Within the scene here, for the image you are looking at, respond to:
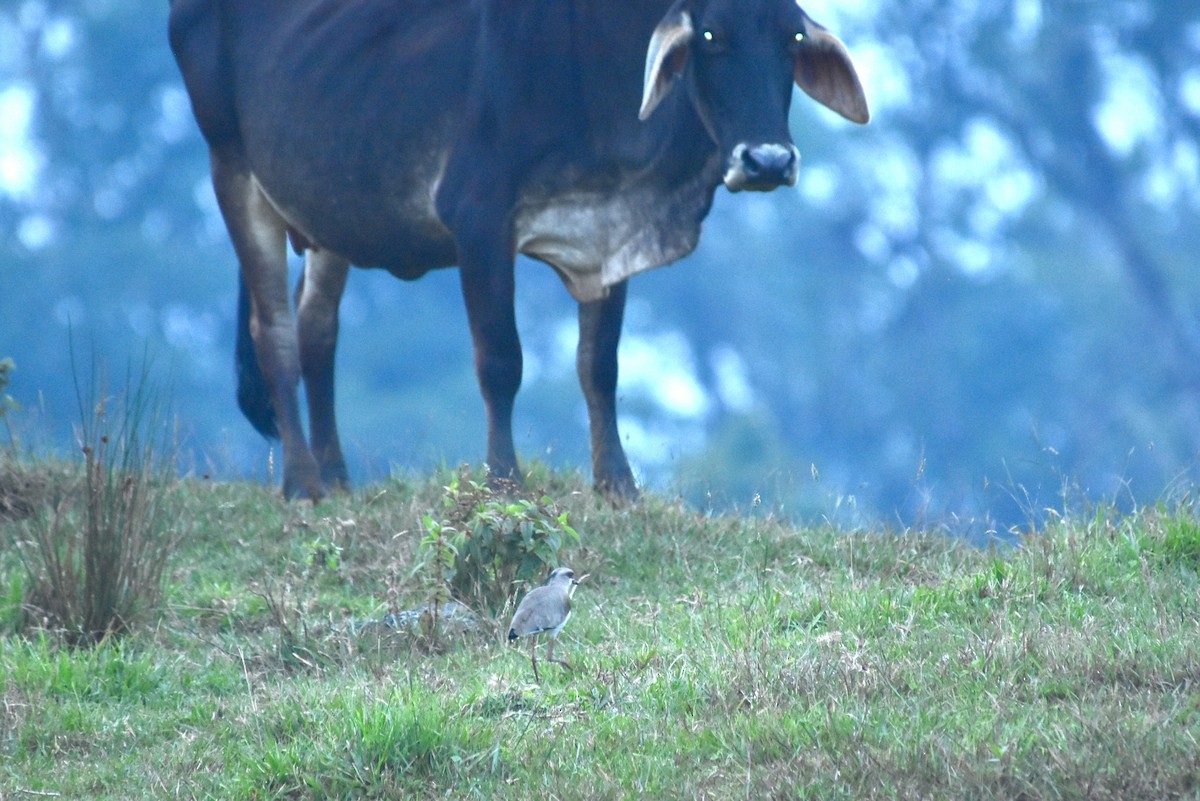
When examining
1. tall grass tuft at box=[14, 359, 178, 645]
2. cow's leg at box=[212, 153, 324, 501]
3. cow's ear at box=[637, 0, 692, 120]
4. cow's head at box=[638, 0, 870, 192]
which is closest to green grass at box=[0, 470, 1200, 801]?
tall grass tuft at box=[14, 359, 178, 645]

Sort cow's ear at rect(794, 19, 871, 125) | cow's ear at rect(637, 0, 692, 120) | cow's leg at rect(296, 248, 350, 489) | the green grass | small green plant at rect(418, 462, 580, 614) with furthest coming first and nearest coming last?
1. cow's leg at rect(296, 248, 350, 489)
2. cow's ear at rect(794, 19, 871, 125)
3. cow's ear at rect(637, 0, 692, 120)
4. small green plant at rect(418, 462, 580, 614)
5. the green grass

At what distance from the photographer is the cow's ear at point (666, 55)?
21.0 ft

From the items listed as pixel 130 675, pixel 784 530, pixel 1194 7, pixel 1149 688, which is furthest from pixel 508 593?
pixel 1194 7

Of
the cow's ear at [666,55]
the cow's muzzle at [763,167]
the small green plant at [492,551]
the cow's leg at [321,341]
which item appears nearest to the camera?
the small green plant at [492,551]

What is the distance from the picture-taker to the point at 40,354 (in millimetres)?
21484

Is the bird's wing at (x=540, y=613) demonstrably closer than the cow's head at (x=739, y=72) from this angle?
Yes

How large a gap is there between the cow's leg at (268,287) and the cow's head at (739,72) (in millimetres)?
2396

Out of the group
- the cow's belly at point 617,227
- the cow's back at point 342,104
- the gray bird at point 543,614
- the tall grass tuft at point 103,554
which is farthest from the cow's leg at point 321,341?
the gray bird at point 543,614

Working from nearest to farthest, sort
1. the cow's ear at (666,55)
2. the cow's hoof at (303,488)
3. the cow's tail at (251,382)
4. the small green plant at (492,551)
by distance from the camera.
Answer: the small green plant at (492,551) → the cow's ear at (666,55) → the cow's hoof at (303,488) → the cow's tail at (251,382)

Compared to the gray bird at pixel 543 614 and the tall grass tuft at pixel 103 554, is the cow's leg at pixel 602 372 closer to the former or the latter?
the tall grass tuft at pixel 103 554

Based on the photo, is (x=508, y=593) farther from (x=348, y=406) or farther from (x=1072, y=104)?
(x=1072, y=104)

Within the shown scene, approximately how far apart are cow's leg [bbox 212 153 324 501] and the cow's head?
240 cm

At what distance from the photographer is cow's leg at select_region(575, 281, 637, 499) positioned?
7.12 meters

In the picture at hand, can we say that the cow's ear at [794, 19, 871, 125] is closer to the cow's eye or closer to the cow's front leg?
the cow's eye
